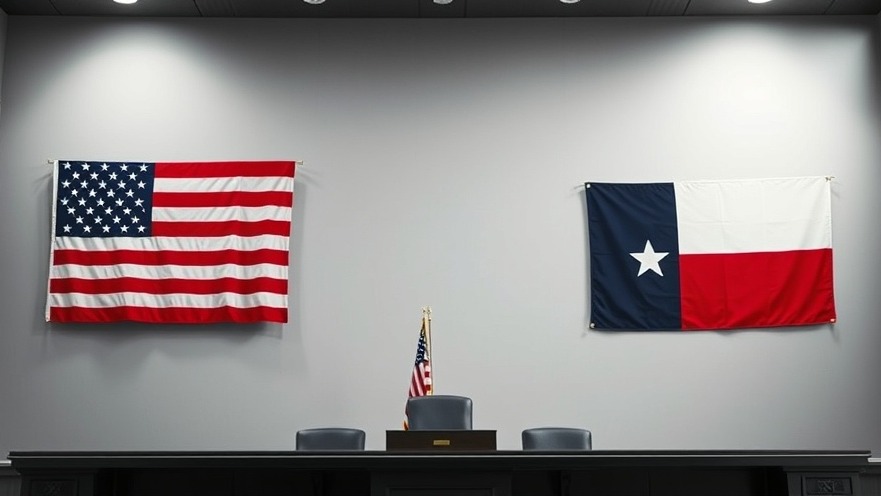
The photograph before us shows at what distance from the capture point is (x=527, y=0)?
7.31 meters

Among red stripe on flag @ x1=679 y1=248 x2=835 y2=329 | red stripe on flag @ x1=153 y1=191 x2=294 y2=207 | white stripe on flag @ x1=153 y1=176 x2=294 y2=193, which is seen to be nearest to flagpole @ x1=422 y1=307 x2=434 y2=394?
red stripe on flag @ x1=153 y1=191 x2=294 y2=207

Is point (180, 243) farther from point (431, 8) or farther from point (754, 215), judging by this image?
point (754, 215)

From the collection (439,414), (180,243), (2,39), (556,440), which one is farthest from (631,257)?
(2,39)

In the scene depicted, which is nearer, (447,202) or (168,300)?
(168,300)

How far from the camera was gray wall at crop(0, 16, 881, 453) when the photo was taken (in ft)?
22.8

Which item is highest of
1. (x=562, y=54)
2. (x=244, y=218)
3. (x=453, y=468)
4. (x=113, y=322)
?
(x=562, y=54)

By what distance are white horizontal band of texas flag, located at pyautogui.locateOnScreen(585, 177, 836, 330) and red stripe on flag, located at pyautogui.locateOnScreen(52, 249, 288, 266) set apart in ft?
8.27

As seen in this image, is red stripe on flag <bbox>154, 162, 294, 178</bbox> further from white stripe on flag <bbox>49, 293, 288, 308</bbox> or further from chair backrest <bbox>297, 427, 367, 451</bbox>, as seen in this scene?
chair backrest <bbox>297, 427, 367, 451</bbox>

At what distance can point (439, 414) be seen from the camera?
5.75 m

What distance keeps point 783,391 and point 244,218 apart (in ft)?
14.2

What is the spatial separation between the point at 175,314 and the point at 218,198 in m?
0.96

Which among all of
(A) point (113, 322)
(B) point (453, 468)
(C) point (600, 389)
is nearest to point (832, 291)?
(C) point (600, 389)

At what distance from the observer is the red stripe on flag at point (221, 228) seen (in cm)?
720

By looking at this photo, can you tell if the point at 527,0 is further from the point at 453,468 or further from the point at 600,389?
the point at 453,468
